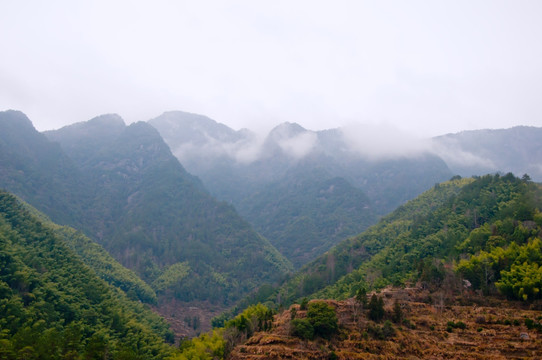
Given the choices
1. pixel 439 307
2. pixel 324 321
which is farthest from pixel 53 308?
pixel 439 307

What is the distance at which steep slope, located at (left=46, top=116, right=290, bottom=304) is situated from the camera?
135625 mm

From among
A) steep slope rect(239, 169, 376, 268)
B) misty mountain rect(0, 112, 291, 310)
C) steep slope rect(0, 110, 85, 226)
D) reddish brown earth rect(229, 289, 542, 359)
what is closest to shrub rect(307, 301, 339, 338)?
reddish brown earth rect(229, 289, 542, 359)

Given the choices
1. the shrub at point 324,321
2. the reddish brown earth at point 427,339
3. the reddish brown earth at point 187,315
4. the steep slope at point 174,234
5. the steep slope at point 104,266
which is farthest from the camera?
the steep slope at point 174,234

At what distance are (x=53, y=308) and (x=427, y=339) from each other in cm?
5074

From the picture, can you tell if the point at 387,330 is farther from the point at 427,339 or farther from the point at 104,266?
the point at 104,266

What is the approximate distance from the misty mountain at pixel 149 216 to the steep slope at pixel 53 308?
53845 mm

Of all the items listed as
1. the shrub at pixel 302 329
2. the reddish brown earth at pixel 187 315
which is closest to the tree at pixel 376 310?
the shrub at pixel 302 329

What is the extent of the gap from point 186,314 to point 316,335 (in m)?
78.0

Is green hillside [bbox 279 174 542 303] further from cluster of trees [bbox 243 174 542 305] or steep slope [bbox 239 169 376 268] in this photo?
steep slope [bbox 239 169 376 268]

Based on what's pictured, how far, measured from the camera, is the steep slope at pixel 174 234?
13562cm

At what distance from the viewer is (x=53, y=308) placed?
58062 millimetres

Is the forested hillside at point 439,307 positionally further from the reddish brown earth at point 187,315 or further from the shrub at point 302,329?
the reddish brown earth at point 187,315

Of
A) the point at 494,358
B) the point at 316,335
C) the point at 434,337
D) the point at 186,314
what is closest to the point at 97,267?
the point at 186,314

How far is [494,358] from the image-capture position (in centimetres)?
3878
